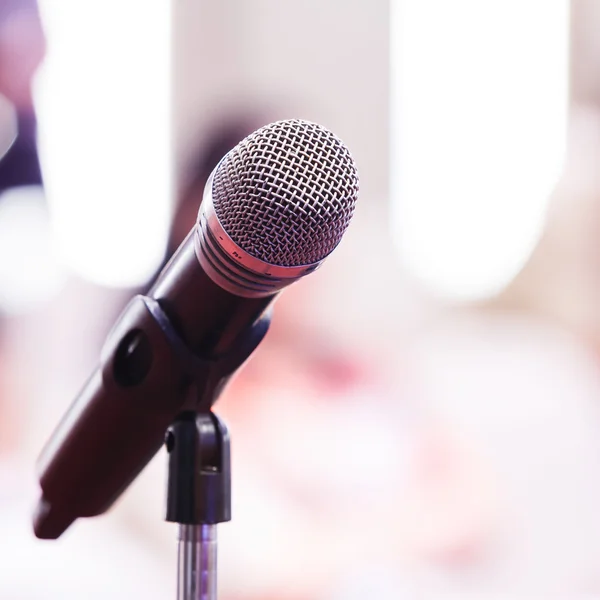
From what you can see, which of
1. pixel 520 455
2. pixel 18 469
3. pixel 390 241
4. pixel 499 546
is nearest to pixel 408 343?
pixel 390 241

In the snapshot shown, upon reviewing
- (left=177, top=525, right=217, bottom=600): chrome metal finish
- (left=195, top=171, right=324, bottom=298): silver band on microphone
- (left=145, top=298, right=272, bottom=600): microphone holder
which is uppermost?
(left=195, top=171, right=324, bottom=298): silver band on microphone

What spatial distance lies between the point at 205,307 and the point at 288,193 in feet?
0.42

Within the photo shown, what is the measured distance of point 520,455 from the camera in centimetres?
170

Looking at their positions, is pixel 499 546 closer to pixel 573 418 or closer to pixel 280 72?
pixel 573 418

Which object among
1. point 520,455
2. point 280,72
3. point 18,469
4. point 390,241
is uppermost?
point 280,72

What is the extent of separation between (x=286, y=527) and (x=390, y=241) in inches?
27.0

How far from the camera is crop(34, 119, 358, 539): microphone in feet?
1.46

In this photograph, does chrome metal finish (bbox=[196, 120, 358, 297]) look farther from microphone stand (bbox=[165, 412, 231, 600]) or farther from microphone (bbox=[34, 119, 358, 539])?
microphone stand (bbox=[165, 412, 231, 600])

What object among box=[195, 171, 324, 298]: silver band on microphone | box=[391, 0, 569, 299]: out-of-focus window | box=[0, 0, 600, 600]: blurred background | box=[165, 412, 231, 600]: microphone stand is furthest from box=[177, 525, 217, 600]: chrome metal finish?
box=[391, 0, 569, 299]: out-of-focus window

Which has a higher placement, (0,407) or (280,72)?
(280,72)

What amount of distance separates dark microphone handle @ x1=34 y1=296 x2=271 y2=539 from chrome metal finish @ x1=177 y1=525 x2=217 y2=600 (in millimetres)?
86

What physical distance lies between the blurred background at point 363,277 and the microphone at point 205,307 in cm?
99

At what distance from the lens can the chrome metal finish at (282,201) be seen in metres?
0.44

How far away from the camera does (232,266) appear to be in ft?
1.56
